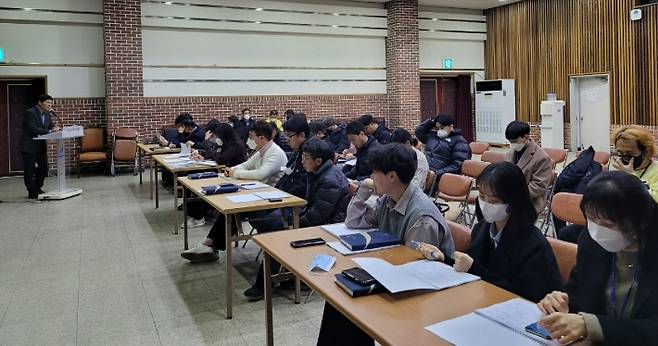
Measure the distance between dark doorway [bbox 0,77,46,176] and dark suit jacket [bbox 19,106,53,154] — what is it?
2.92 meters

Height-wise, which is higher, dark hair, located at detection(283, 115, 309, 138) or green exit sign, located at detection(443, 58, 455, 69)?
green exit sign, located at detection(443, 58, 455, 69)

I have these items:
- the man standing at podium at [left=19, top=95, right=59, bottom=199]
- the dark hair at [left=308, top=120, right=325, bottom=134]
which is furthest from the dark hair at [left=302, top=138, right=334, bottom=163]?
the man standing at podium at [left=19, top=95, right=59, bottom=199]

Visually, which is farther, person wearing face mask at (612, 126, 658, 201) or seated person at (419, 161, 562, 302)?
person wearing face mask at (612, 126, 658, 201)

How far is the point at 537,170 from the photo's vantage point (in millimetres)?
4840

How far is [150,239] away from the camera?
5.91 m

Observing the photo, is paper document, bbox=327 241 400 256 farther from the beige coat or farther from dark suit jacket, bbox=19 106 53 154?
dark suit jacket, bbox=19 106 53 154

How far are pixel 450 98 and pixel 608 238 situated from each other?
1444 cm

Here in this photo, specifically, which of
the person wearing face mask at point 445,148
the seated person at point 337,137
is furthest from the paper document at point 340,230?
the seated person at point 337,137

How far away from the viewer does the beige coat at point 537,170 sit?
4.70m

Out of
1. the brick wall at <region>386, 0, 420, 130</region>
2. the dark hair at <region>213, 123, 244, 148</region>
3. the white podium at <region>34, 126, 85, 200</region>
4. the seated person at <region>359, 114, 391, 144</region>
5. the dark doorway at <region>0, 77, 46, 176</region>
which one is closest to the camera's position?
the dark hair at <region>213, 123, 244, 148</region>

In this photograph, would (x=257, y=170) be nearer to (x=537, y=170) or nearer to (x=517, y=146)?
(x=517, y=146)

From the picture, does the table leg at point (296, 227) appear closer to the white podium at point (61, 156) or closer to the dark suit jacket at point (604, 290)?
the dark suit jacket at point (604, 290)

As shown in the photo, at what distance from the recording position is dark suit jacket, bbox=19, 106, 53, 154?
8.11m

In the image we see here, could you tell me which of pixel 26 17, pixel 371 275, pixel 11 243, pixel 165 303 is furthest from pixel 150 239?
pixel 26 17
